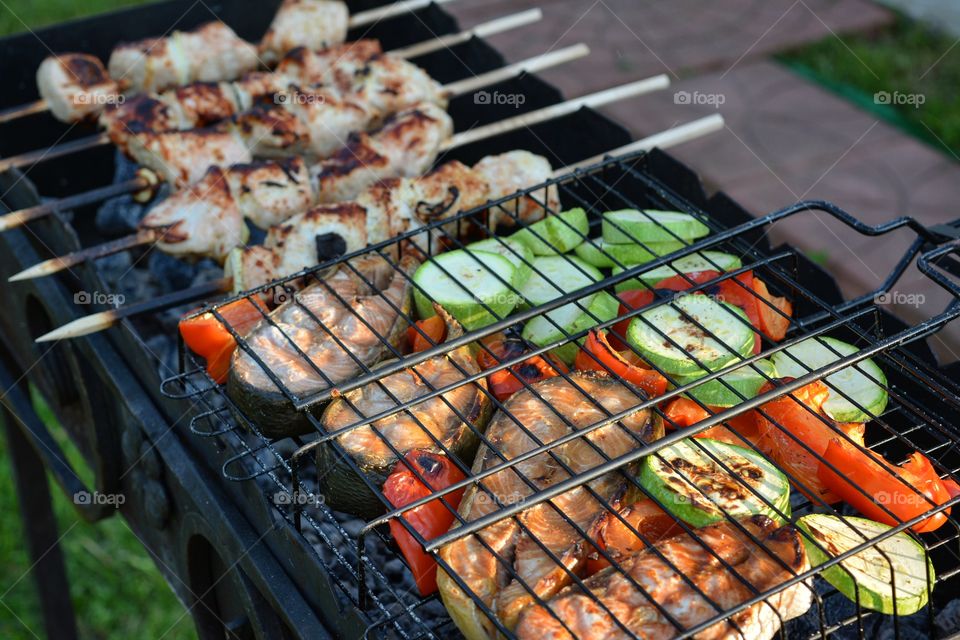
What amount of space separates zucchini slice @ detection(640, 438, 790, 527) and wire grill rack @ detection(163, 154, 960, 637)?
0.04 meters

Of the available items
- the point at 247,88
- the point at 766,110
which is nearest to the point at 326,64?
the point at 247,88

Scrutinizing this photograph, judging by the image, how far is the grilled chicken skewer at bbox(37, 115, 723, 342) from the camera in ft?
10.4

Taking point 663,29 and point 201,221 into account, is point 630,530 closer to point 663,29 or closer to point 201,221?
point 201,221

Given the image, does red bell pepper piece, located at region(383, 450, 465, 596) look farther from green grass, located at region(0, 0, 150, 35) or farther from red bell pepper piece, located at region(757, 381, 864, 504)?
green grass, located at region(0, 0, 150, 35)

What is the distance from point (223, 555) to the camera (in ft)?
9.56

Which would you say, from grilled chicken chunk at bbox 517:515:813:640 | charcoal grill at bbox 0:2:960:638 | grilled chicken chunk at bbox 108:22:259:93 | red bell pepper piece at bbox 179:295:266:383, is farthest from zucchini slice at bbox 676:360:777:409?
grilled chicken chunk at bbox 108:22:259:93

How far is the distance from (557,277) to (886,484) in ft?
4.03

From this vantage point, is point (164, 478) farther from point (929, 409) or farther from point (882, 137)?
point (882, 137)

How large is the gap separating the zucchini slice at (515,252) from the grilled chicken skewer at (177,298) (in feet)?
1.82

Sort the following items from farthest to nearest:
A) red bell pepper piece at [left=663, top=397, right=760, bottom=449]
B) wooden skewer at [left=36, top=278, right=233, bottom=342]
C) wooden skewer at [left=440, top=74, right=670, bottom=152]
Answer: wooden skewer at [left=440, top=74, right=670, bottom=152], wooden skewer at [left=36, top=278, right=233, bottom=342], red bell pepper piece at [left=663, top=397, right=760, bottom=449]

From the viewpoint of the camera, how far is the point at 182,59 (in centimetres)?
455

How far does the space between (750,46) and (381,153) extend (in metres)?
4.61

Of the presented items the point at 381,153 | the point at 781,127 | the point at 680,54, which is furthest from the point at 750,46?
the point at 381,153

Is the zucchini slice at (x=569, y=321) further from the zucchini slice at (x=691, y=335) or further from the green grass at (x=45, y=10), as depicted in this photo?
the green grass at (x=45, y=10)
